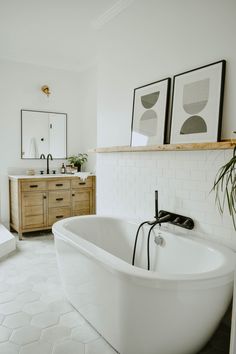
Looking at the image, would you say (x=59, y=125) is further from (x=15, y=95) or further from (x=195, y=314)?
(x=195, y=314)

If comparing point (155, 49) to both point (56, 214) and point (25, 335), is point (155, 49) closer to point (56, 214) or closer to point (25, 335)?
point (25, 335)

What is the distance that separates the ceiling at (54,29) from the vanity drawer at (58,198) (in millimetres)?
2118

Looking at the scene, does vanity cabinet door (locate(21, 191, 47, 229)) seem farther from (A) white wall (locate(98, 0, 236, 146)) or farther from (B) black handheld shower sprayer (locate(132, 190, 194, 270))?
(B) black handheld shower sprayer (locate(132, 190, 194, 270))

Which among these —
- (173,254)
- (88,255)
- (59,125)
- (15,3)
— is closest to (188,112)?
(173,254)

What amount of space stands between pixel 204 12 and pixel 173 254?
6.12 ft

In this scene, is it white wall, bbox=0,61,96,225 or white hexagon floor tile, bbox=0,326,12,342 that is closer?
white hexagon floor tile, bbox=0,326,12,342

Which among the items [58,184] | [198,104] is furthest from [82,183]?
[198,104]

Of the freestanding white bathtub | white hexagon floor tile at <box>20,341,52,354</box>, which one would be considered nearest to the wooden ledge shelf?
the freestanding white bathtub

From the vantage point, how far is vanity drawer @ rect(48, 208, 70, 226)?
4.45 metres

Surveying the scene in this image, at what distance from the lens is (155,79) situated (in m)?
2.75

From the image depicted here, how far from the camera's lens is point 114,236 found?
2.90 meters

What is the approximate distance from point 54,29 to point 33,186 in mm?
2107

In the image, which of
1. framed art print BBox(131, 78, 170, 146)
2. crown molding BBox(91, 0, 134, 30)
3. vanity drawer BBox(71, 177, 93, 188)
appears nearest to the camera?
framed art print BBox(131, 78, 170, 146)

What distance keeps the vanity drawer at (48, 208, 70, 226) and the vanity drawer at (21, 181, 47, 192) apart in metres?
0.37
